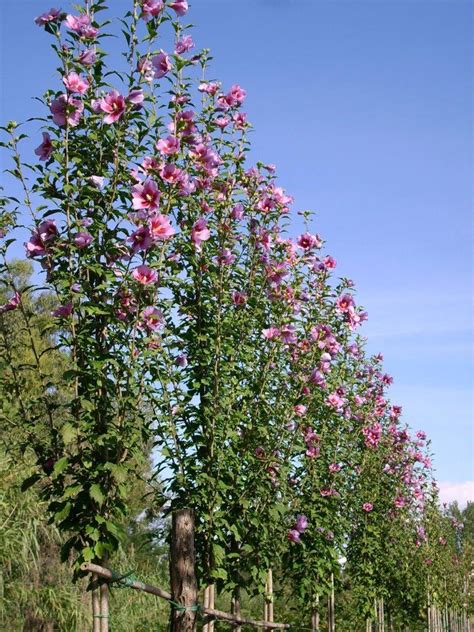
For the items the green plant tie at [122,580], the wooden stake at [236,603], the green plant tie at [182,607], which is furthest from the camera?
the wooden stake at [236,603]

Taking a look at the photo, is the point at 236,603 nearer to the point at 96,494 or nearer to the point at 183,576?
the point at 183,576

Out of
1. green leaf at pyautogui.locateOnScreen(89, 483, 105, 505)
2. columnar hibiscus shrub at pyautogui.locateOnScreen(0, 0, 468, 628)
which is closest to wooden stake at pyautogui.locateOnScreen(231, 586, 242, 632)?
columnar hibiscus shrub at pyautogui.locateOnScreen(0, 0, 468, 628)

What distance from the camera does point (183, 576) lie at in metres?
4.52

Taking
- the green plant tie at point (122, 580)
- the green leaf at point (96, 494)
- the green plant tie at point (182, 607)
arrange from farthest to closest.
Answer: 1. the green plant tie at point (182, 607)
2. the green plant tie at point (122, 580)
3. the green leaf at point (96, 494)

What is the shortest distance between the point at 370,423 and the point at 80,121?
24.4ft

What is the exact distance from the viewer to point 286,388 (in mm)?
6730

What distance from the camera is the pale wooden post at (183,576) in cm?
450

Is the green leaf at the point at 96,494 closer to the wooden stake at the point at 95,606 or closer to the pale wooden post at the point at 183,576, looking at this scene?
the wooden stake at the point at 95,606

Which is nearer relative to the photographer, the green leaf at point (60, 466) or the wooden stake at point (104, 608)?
the green leaf at point (60, 466)

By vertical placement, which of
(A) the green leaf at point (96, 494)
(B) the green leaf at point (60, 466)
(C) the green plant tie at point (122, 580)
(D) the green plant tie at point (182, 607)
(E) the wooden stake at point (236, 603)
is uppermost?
(B) the green leaf at point (60, 466)

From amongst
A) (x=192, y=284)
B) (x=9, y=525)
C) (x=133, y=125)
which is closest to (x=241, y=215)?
(x=192, y=284)

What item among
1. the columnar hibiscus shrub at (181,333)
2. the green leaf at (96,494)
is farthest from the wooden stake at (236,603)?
the green leaf at (96,494)

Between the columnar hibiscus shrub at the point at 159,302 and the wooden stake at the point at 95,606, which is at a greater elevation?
the columnar hibiscus shrub at the point at 159,302

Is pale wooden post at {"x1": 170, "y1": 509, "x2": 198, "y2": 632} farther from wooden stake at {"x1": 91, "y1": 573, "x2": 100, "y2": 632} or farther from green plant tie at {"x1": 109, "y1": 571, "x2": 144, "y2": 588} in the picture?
wooden stake at {"x1": 91, "y1": 573, "x2": 100, "y2": 632}
